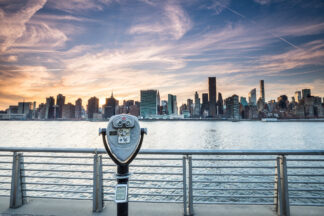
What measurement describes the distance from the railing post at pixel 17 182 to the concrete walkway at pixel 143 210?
12cm

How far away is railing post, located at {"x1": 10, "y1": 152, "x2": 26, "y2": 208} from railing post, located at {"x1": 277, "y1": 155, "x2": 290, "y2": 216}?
4.21m

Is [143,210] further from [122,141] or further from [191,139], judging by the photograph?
[191,139]

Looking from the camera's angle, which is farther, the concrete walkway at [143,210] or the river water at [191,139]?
the river water at [191,139]

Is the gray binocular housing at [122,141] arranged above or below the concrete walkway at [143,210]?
above

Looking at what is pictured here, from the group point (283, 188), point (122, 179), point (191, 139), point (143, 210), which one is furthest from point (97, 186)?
point (191, 139)

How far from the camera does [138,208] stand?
3336 millimetres

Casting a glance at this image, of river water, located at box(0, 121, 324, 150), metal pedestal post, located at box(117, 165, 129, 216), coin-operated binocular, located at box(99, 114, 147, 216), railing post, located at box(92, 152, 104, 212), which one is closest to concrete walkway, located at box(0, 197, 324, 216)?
railing post, located at box(92, 152, 104, 212)

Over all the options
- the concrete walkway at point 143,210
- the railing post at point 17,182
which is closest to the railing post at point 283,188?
the concrete walkway at point 143,210

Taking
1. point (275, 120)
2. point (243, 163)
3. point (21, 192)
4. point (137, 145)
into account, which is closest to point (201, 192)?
point (21, 192)

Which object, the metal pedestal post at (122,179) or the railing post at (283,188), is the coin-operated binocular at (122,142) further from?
the railing post at (283,188)

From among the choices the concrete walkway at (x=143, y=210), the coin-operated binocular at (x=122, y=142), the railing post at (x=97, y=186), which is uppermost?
the coin-operated binocular at (x=122, y=142)

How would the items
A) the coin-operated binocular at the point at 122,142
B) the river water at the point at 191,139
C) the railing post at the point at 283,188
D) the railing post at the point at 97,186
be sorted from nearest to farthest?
the coin-operated binocular at the point at 122,142, the railing post at the point at 283,188, the railing post at the point at 97,186, the river water at the point at 191,139

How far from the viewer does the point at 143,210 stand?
3.27 metres

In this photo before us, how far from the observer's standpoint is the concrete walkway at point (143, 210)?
3154mm
